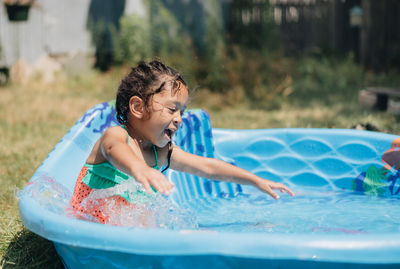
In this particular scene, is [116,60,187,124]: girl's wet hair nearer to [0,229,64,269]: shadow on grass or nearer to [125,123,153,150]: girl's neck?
[125,123,153,150]: girl's neck

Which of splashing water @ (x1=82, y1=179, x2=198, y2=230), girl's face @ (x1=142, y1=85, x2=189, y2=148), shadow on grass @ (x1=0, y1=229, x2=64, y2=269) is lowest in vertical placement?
shadow on grass @ (x1=0, y1=229, x2=64, y2=269)

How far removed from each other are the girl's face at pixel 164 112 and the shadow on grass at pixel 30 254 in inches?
27.1

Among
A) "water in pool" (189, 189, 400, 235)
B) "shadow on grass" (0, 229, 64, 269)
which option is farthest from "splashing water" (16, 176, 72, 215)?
"water in pool" (189, 189, 400, 235)

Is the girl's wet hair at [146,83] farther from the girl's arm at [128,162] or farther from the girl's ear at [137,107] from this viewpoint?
the girl's arm at [128,162]

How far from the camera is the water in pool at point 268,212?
222cm

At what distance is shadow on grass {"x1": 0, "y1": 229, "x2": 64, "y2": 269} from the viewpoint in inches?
84.1

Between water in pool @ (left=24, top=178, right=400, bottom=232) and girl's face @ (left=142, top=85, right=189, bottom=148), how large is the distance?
0.96 ft

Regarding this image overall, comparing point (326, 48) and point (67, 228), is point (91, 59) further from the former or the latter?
point (67, 228)

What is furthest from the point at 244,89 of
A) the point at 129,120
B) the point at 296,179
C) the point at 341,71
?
the point at 129,120

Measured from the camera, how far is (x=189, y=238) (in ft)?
4.99

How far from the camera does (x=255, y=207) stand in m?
3.02

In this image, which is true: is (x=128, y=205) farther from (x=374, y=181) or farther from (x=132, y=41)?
(x=132, y=41)

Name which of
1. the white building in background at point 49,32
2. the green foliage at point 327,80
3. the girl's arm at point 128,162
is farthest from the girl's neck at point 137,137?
the white building in background at point 49,32

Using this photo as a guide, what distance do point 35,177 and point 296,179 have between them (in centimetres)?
177
